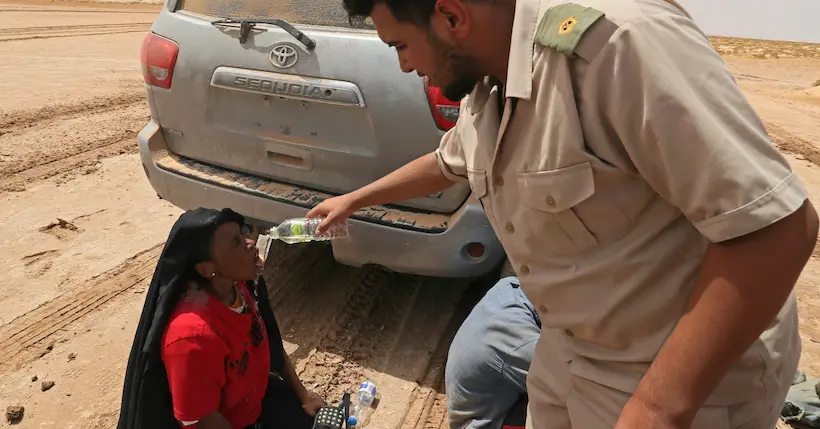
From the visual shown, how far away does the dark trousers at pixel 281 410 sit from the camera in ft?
8.05

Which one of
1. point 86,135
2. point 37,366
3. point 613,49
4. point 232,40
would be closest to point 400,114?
point 232,40

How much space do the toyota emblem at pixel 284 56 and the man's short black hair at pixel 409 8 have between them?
64.4 inches

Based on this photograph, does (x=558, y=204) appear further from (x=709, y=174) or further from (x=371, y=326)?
(x=371, y=326)

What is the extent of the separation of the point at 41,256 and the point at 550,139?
13.5 feet

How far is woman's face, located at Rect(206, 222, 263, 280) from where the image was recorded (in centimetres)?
215

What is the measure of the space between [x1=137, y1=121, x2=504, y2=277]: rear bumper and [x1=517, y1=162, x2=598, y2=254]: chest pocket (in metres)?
1.43

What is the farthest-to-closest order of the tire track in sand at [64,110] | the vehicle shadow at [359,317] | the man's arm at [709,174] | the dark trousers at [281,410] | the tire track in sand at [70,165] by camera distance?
the tire track in sand at [64,110] < the tire track in sand at [70,165] < the vehicle shadow at [359,317] < the dark trousers at [281,410] < the man's arm at [709,174]

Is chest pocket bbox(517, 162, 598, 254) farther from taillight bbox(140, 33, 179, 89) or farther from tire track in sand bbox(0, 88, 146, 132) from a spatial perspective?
tire track in sand bbox(0, 88, 146, 132)

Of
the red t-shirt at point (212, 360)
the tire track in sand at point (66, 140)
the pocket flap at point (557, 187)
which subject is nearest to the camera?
the pocket flap at point (557, 187)

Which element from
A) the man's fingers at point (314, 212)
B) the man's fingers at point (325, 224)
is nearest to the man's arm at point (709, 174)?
the man's fingers at point (325, 224)

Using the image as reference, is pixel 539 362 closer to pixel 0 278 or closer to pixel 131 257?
pixel 131 257

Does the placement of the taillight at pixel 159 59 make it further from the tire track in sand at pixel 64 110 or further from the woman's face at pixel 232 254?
the tire track in sand at pixel 64 110

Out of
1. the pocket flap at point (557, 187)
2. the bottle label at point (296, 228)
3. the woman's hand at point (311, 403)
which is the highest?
the pocket flap at point (557, 187)

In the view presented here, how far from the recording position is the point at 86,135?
663 cm
